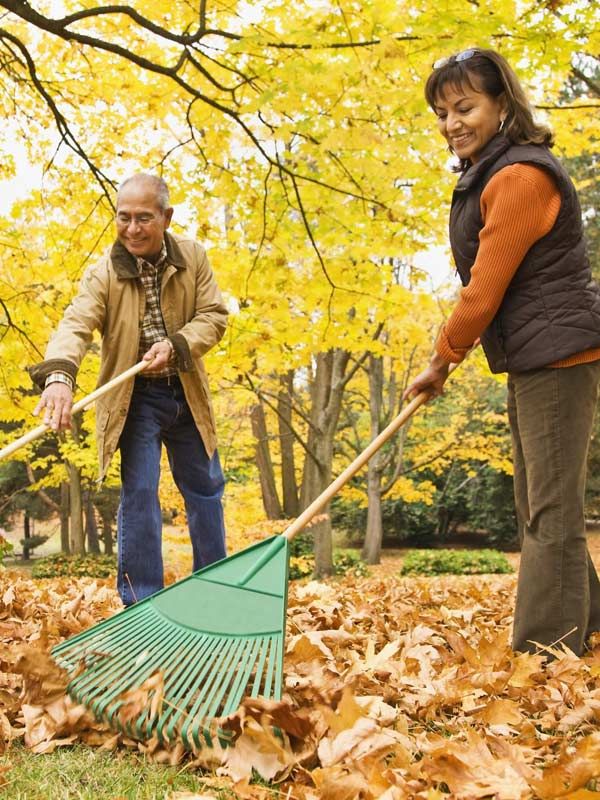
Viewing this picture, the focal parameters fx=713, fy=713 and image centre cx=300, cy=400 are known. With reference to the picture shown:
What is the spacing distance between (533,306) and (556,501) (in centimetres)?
69

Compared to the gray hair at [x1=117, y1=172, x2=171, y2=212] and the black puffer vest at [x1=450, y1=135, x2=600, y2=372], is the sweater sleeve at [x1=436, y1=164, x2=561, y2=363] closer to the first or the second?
the black puffer vest at [x1=450, y1=135, x2=600, y2=372]

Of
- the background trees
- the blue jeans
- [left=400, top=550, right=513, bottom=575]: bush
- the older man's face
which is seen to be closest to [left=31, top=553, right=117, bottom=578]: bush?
[left=400, top=550, right=513, bottom=575]: bush

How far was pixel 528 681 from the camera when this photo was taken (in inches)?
90.4

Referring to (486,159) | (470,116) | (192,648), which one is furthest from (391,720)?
(470,116)

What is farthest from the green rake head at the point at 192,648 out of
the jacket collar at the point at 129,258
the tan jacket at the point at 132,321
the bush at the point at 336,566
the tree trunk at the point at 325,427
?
the bush at the point at 336,566

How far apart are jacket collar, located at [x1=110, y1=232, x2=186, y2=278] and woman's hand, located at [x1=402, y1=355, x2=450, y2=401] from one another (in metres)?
1.29

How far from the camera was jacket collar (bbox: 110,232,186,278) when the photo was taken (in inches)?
129

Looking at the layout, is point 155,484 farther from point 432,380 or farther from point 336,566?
point 336,566

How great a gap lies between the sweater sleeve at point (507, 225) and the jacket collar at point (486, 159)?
9 cm

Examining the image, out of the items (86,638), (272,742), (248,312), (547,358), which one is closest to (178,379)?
(86,638)

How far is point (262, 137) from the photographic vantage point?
19.8 feet

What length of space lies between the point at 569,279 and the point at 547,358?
282 mm

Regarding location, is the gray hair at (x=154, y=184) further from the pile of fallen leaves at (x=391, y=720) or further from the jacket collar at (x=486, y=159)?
the pile of fallen leaves at (x=391, y=720)

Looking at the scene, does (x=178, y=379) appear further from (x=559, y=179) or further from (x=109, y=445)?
(x=559, y=179)
